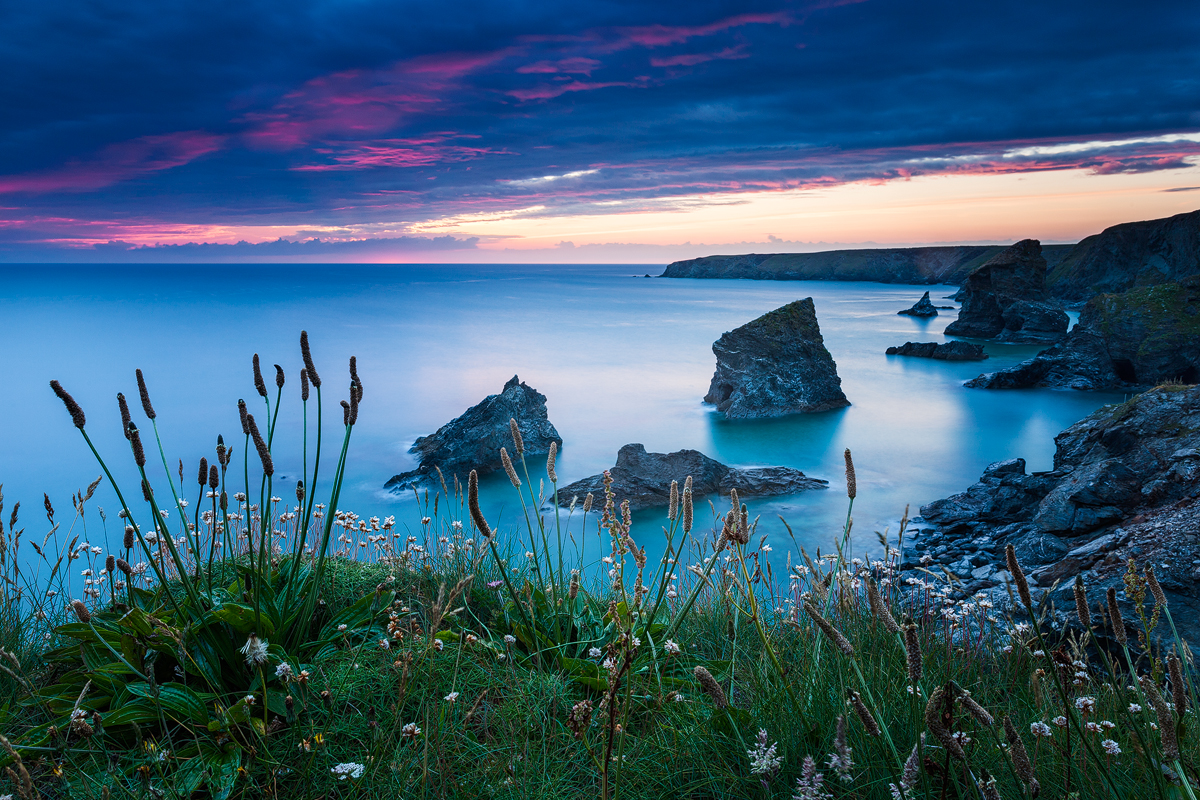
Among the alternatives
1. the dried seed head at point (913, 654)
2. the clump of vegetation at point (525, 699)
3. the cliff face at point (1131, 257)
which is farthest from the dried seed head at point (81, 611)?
the cliff face at point (1131, 257)

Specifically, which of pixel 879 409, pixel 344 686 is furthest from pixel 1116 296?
pixel 344 686

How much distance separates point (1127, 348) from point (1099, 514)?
1877 centimetres

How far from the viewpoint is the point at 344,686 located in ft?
9.87

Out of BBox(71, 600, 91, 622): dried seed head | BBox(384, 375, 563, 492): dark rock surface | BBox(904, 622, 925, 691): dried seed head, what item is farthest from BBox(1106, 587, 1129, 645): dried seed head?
BBox(384, 375, 563, 492): dark rock surface

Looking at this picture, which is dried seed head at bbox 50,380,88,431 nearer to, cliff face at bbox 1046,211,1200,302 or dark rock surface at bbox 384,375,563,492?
dark rock surface at bbox 384,375,563,492

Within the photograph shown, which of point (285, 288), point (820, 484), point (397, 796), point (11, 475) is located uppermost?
point (285, 288)

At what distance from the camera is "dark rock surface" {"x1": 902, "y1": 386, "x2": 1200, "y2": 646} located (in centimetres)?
590

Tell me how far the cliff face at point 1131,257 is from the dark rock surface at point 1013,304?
2505cm

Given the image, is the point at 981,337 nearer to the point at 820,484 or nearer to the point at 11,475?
the point at 820,484

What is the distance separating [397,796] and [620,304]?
61563 millimetres

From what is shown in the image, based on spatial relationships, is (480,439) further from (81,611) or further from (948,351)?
(948,351)

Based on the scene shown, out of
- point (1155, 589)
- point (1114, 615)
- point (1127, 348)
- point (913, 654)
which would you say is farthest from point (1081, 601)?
point (1127, 348)

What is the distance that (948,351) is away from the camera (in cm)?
3114

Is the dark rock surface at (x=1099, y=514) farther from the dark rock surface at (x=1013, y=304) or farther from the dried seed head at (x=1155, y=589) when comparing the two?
the dark rock surface at (x=1013, y=304)
